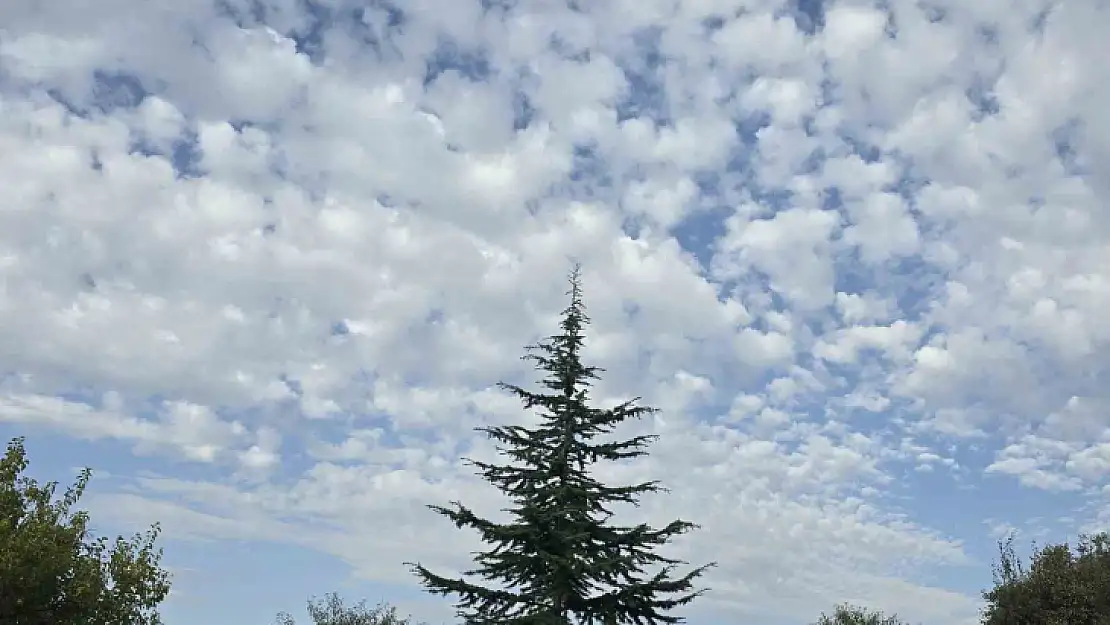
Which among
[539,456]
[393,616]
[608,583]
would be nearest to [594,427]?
[539,456]

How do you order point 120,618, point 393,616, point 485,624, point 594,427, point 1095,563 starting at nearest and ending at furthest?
point 485,624 → point 594,427 → point 120,618 → point 1095,563 → point 393,616

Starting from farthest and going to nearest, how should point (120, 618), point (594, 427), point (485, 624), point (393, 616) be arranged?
point (393, 616) < point (120, 618) < point (594, 427) < point (485, 624)

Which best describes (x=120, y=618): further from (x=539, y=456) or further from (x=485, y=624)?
(x=539, y=456)

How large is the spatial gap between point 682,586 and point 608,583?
2.12 metres

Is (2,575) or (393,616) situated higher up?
(393,616)

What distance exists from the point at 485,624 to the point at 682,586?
5.74 m

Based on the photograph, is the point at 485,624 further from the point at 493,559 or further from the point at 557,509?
the point at 557,509

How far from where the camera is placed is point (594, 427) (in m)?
28.2

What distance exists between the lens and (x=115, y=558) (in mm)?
32656

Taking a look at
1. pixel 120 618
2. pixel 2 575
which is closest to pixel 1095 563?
pixel 120 618

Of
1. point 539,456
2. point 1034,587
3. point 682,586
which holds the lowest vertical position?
point 682,586

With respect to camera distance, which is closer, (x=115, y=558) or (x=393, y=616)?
(x=115, y=558)

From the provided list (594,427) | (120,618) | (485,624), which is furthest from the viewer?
(120,618)

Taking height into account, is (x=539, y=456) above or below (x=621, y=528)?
above
